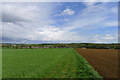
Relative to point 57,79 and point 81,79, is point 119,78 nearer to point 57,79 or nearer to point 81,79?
point 81,79

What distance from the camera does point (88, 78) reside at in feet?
38.2

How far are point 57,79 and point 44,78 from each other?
0.96 metres

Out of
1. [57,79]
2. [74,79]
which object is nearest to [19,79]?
[57,79]

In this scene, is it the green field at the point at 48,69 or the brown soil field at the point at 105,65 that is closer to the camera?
the green field at the point at 48,69

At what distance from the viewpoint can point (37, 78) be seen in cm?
1153

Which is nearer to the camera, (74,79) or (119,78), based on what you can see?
(74,79)

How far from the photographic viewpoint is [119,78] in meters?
12.0

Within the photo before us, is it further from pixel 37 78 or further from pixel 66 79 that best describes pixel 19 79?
pixel 66 79

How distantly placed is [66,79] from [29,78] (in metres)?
2.56

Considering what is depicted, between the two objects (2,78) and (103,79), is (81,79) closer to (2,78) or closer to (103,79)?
(103,79)

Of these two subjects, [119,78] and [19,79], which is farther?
[119,78]

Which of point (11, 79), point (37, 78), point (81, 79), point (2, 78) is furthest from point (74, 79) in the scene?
point (2, 78)

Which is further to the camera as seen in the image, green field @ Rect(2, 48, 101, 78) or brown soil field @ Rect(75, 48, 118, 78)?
brown soil field @ Rect(75, 48, 118, 78)

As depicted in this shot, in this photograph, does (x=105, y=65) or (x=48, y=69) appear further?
(x=105, y=65)
